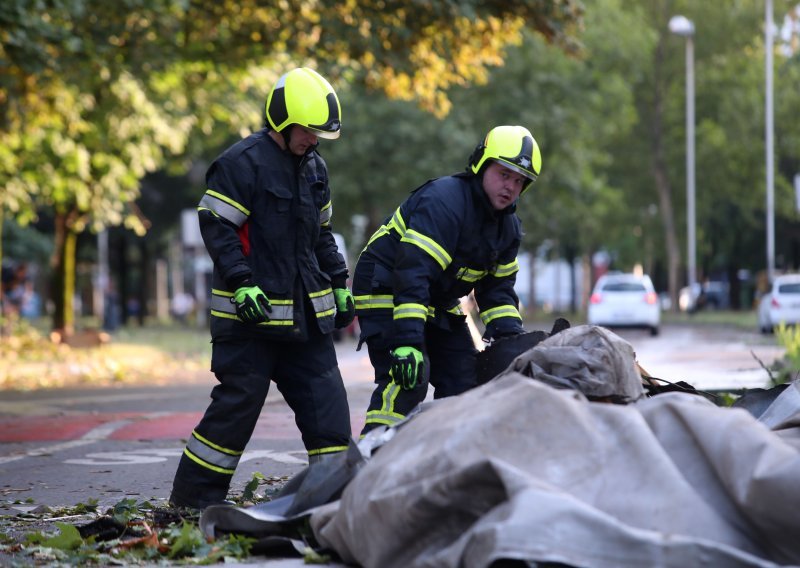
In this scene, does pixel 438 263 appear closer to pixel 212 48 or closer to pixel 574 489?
pixel 574 489

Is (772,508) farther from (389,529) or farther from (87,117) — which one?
(87,117)

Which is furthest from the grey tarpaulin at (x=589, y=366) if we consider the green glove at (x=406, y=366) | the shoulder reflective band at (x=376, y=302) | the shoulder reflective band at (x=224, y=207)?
the shoulder reflective band at (x=224, y=207)

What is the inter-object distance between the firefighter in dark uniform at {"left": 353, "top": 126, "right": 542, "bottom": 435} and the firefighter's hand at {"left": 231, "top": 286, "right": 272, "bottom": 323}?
561mm

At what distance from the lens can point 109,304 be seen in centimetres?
3806

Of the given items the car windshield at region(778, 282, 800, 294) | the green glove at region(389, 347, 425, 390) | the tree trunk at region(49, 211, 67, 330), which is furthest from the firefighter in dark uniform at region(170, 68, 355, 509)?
the car windshield at region(778, 282, 800, 294)

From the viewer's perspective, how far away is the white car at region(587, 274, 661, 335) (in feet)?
105

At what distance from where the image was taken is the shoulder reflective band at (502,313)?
6926mm

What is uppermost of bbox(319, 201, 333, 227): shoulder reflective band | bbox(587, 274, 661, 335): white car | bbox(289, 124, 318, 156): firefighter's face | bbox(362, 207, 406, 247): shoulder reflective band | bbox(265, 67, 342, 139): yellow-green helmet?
bbox(265, 67, 342, 139): yellow-green helmet

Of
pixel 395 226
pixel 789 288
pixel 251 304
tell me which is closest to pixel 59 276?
pixel 789 288

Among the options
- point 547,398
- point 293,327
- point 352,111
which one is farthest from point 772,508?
point 352,111

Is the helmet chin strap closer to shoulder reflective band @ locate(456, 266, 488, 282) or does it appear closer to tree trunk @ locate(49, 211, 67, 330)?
shoulder reflective band @ locate(456, 266, 488, 282)

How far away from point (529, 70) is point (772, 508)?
3923cm

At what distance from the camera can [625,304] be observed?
1282 inches

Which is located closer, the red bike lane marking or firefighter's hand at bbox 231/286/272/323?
firefighter's hand at bbox 231/286/272/323
